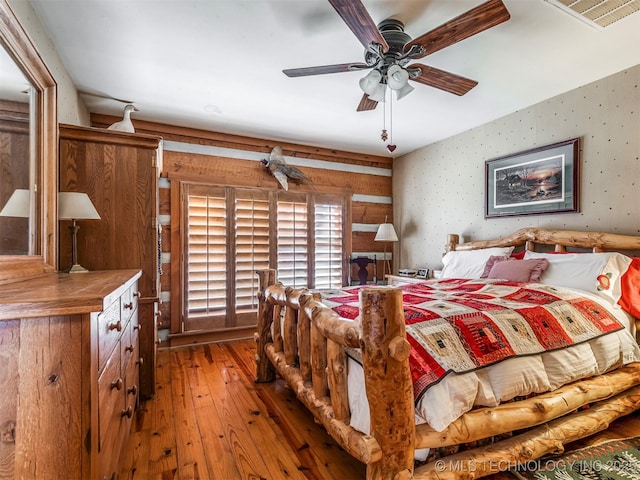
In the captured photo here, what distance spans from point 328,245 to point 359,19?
3180 millimetres

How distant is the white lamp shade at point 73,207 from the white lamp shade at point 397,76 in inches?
79.1

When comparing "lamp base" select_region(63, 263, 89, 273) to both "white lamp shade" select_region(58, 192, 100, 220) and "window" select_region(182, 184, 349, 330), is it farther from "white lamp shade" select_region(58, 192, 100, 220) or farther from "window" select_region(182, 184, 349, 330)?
"window" select_region(182, 184, 349, 330)

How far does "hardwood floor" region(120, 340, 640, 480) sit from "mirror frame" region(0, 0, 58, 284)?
1.13 m

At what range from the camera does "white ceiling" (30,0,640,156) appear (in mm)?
1911

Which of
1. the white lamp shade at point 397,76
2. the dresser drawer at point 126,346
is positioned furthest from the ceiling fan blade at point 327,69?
the dresser drawer at point 126,346

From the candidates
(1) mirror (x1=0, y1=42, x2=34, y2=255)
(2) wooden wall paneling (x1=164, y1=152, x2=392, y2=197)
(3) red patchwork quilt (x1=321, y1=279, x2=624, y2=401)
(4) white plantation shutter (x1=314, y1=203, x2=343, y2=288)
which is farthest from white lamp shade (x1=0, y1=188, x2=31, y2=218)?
(4) white plantation shutter (x1=314, y1=203, x2=343, y2=288)

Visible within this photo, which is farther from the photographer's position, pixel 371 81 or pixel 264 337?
pixel 264 337

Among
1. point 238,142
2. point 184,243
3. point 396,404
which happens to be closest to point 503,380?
A: point 396,404

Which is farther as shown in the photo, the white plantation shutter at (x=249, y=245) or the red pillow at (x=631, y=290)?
the white plantation shutter at (x=249, y=245)

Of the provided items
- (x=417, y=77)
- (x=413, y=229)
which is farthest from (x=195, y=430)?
(x=413, y=229)

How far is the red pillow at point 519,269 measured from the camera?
8.63 feet

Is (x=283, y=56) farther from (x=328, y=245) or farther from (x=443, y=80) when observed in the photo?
(x=328, y=245)

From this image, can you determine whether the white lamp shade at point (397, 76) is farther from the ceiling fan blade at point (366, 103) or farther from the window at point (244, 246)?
the window at point (244, 246)

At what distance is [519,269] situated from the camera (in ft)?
8.86
